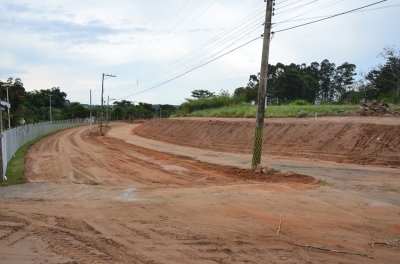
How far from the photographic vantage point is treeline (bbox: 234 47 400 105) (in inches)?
1783

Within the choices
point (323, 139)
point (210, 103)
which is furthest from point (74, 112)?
point (323, 139)

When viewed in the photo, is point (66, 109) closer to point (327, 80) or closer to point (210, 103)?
point (210, 103)

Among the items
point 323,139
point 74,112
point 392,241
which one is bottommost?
point 74,112

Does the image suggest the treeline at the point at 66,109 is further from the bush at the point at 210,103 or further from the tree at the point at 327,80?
the tree at the point at 327,80

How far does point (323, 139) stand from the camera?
74.9 ft

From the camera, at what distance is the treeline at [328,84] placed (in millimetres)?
45281

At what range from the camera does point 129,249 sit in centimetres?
670

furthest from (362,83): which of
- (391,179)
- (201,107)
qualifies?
(391,179)

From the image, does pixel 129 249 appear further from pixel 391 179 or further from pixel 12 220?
pixel 391 179

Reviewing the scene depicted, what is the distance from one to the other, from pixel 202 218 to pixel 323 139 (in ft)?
52.4

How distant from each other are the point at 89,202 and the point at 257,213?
181 inches

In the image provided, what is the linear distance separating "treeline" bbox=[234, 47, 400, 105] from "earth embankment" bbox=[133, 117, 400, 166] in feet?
45.8

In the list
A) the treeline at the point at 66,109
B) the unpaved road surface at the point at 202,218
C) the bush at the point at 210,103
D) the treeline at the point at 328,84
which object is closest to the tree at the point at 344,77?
the treeline at the point at 328,84

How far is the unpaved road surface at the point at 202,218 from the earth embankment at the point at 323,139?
418 centimetres
